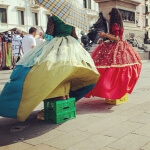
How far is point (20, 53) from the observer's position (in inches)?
511

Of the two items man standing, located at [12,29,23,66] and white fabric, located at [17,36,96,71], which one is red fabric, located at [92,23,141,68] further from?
man standing, located at [12,29,23,66]

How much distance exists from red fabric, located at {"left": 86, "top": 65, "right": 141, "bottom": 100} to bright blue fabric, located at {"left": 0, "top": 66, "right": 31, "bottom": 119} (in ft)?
5.46

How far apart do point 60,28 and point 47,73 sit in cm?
90

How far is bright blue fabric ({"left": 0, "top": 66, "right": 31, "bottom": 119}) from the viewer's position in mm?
3789

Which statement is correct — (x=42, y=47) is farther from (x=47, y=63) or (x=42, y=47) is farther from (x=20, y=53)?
(x=20, y=53)

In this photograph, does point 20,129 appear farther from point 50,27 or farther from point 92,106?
point 92,106

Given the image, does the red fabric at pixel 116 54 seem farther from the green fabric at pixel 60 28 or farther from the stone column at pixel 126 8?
the stone column at pixel 126 8

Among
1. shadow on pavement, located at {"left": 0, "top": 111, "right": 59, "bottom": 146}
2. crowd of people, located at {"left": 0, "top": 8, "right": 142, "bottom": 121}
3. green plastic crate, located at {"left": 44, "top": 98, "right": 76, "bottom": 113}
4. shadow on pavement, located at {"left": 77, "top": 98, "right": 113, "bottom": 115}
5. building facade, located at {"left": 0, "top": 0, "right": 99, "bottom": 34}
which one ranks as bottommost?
shadow on pavement, located at {"left": 0, "top": 111, "right": 59, "bottom": 146}

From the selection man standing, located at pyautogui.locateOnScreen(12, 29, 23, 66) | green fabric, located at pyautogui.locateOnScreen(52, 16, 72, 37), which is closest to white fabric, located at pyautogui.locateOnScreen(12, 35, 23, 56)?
man standing, located at pyautogui.locateOnScreen(12, 29, 23, 66)

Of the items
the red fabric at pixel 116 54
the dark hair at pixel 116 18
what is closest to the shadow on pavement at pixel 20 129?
the red fabric at pixel 116 54

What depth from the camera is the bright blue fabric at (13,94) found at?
3.79m

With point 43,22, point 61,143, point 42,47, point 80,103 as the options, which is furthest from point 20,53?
point 43,22

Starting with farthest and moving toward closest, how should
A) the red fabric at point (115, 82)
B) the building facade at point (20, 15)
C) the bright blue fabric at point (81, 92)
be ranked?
the building facade at point (20, 15) < the red fabric at point (115, 82) < the bright blue fabric at point (81, 92)

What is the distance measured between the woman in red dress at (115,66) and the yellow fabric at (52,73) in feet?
3.48
